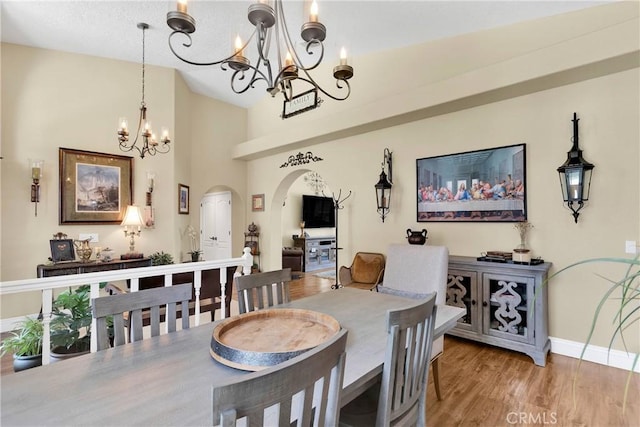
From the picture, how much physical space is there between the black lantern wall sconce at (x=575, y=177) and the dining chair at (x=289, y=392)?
315 centimetres

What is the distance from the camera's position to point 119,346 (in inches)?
54.8

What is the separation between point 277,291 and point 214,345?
95 centimetres

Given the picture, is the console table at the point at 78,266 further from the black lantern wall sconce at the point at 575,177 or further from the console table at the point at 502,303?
the black lantern wall sconce at the point at 575,177

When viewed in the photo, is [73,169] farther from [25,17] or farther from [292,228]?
[292,228]

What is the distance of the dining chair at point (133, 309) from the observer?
145cm

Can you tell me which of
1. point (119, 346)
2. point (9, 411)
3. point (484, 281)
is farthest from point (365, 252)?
point (9, 411)

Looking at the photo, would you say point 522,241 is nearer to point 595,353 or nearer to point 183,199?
point 595,353

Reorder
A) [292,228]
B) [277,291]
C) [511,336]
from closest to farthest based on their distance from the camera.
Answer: [277,291] → [511,336] → [292,228]

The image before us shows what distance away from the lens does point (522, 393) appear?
244 cm

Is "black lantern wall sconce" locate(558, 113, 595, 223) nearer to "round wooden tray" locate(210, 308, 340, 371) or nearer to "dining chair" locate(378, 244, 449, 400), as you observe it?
"dining chair" locate(378, 244, 449, 400)

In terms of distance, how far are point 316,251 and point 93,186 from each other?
5.26 metres

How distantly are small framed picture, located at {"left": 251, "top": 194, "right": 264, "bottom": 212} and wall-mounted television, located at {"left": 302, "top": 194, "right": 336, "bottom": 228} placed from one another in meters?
2.03

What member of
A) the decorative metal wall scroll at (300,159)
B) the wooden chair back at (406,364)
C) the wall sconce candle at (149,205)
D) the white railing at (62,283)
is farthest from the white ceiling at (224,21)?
the wooden chair back at (406,364)

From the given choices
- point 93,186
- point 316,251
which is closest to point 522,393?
point 93,186
